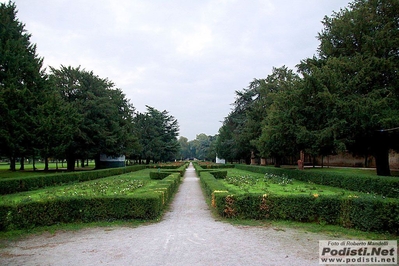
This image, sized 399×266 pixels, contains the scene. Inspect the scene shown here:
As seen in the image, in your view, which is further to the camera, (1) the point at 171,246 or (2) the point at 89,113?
(2) the point at 89,113

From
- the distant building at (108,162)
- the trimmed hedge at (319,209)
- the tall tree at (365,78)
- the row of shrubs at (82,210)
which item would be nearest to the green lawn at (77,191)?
the row of shrubs at (82,210)

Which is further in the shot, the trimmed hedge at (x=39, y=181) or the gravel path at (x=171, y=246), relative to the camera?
the trimmed hedge at (x=39, y=181)

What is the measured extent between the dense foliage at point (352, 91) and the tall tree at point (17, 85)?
18663 mm

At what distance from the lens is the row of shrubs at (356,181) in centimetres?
1238

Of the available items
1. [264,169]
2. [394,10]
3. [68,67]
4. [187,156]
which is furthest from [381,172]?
[187,156]

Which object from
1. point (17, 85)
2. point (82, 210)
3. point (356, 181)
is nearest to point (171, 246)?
point (82, 210)

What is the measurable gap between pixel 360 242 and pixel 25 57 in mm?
25946

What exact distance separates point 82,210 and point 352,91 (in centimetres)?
1692

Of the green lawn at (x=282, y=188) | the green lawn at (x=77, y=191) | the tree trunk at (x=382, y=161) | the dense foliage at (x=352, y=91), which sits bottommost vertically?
Answer: the green lawn at (x=282, y=188)

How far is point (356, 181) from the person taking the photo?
49.3 ft

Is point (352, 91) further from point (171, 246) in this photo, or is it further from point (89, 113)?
point (89, 113)

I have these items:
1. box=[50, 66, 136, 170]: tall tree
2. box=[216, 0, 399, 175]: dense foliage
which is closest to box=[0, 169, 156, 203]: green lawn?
box=[216, 0, 399, 175]: dense foliage

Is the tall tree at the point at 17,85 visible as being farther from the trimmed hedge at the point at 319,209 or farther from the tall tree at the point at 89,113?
the trimmed hedge at the point at 319,209

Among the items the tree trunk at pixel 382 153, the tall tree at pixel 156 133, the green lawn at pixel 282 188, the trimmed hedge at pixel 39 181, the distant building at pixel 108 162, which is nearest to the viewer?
the green lawn at pixel 282 188
